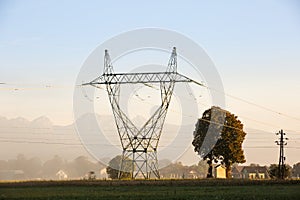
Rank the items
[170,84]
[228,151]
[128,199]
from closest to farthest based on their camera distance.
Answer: [128,199] < [170,84] < [228,151]

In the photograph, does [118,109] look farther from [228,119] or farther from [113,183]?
[228,119]

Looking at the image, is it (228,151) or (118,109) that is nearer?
(118,109)

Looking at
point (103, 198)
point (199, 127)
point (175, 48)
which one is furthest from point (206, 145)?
point (103, 198)

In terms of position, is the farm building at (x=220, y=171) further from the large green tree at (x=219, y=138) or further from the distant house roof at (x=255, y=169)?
the distant house roof at (x=255, y=169)

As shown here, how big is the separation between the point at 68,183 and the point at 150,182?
30.1 ft

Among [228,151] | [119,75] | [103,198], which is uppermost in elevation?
[119,75]

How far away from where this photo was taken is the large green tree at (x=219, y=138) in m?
87.6

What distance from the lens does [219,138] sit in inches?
3524

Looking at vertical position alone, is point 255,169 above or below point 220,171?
above

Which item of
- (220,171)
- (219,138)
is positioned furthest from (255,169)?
(219,138)

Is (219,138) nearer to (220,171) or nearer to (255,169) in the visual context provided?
(220,171)

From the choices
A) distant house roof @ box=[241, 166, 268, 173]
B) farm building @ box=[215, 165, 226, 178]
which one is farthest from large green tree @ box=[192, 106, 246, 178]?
distant house roof @ box=[241, 166, 268, 173]

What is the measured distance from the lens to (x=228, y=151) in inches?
3435

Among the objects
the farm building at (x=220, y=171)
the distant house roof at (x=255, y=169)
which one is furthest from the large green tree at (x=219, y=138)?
the distant house roof at (x=255, y=169)
